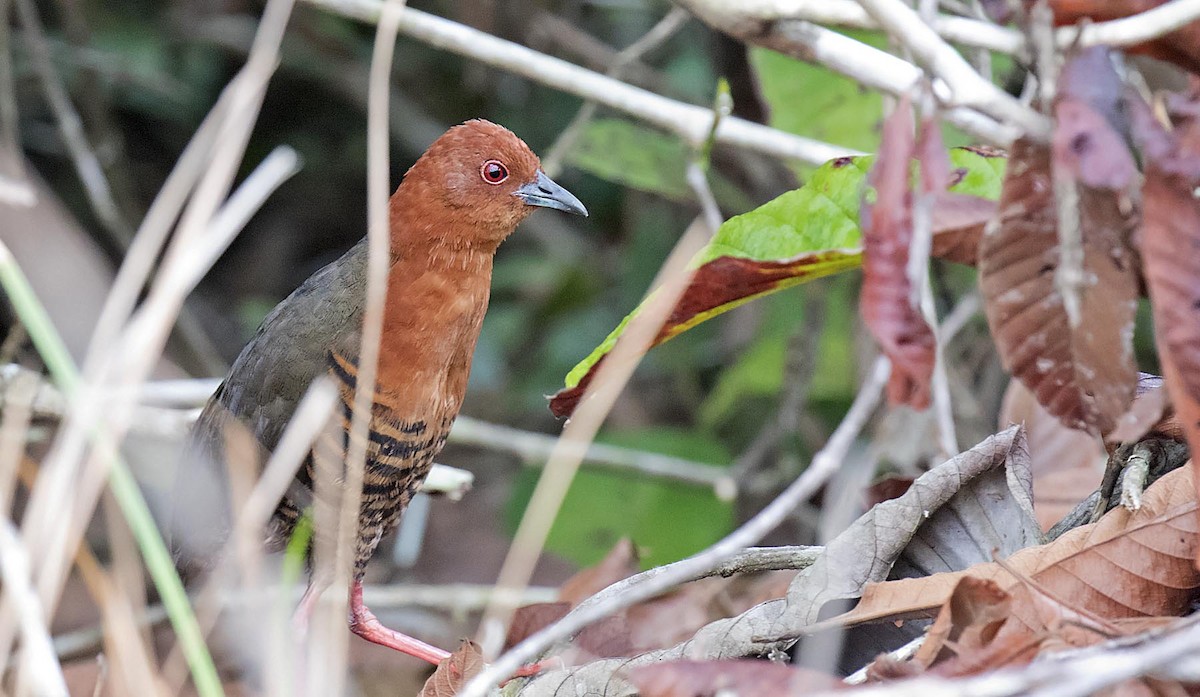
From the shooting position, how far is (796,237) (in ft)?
6.63

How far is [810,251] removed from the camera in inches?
78.2

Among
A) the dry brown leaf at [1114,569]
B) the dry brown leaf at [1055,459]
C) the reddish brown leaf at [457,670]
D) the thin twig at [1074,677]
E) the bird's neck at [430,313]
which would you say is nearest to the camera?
the thin twig at [1074,677]

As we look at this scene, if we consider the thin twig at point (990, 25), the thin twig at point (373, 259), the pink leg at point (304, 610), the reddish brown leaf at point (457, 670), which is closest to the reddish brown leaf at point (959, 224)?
the thin twig at point (990, 25)

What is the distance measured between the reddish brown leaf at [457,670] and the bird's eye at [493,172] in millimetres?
1253

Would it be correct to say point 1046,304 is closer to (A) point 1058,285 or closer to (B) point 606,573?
(A) point 1058,285

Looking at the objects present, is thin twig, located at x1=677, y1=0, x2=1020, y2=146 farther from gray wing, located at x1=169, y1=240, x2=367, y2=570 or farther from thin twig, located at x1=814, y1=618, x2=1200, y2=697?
gray wing, located at x1=169, y1=240, x2=367, y2=570

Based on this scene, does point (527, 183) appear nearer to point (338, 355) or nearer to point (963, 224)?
point (338, 355)

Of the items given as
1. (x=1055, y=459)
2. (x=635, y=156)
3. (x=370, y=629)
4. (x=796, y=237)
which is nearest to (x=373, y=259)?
(x=796, y=237)

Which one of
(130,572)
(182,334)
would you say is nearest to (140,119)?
(182,334)

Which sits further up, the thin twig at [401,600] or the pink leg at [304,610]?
the pink leg at [304,610]

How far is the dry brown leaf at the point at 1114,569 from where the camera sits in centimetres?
185

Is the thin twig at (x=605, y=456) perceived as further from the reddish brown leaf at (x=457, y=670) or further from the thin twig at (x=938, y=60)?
the thin twig at (x=938, y=60)

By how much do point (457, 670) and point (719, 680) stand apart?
0.80 metres

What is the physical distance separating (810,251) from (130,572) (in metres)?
1.31
